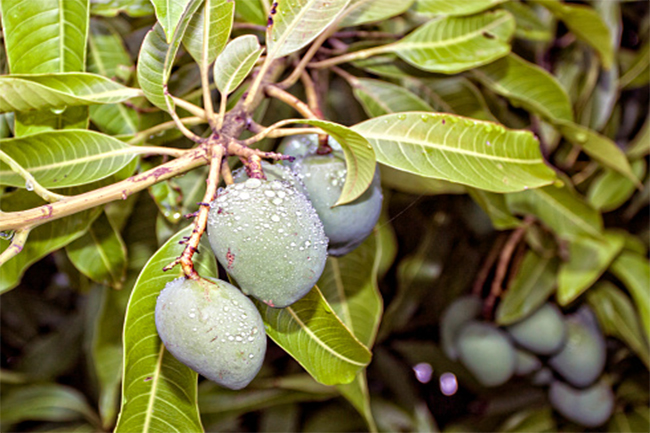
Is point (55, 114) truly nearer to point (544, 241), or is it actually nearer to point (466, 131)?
point (466, 131)

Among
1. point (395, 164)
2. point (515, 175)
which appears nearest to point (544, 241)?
point (515, 175)

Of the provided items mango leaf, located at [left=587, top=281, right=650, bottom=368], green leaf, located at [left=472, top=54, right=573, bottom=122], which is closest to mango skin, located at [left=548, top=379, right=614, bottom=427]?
mango leaf, located at [left=587, top=281, right=650, bottom=368]

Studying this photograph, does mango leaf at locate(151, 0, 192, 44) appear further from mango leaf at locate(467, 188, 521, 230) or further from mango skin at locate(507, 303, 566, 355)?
mango skin at locate(507, 303, 566, 355)

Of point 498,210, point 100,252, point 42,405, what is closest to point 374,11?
point 498,210

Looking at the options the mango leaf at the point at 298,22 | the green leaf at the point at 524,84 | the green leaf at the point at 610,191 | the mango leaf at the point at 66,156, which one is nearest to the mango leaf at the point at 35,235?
the mango leaf at the point at 66,156

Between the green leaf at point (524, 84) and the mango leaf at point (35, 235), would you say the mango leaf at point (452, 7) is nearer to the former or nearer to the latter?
the green leaf at point (524, 84)

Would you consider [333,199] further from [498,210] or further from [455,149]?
[498,210]
